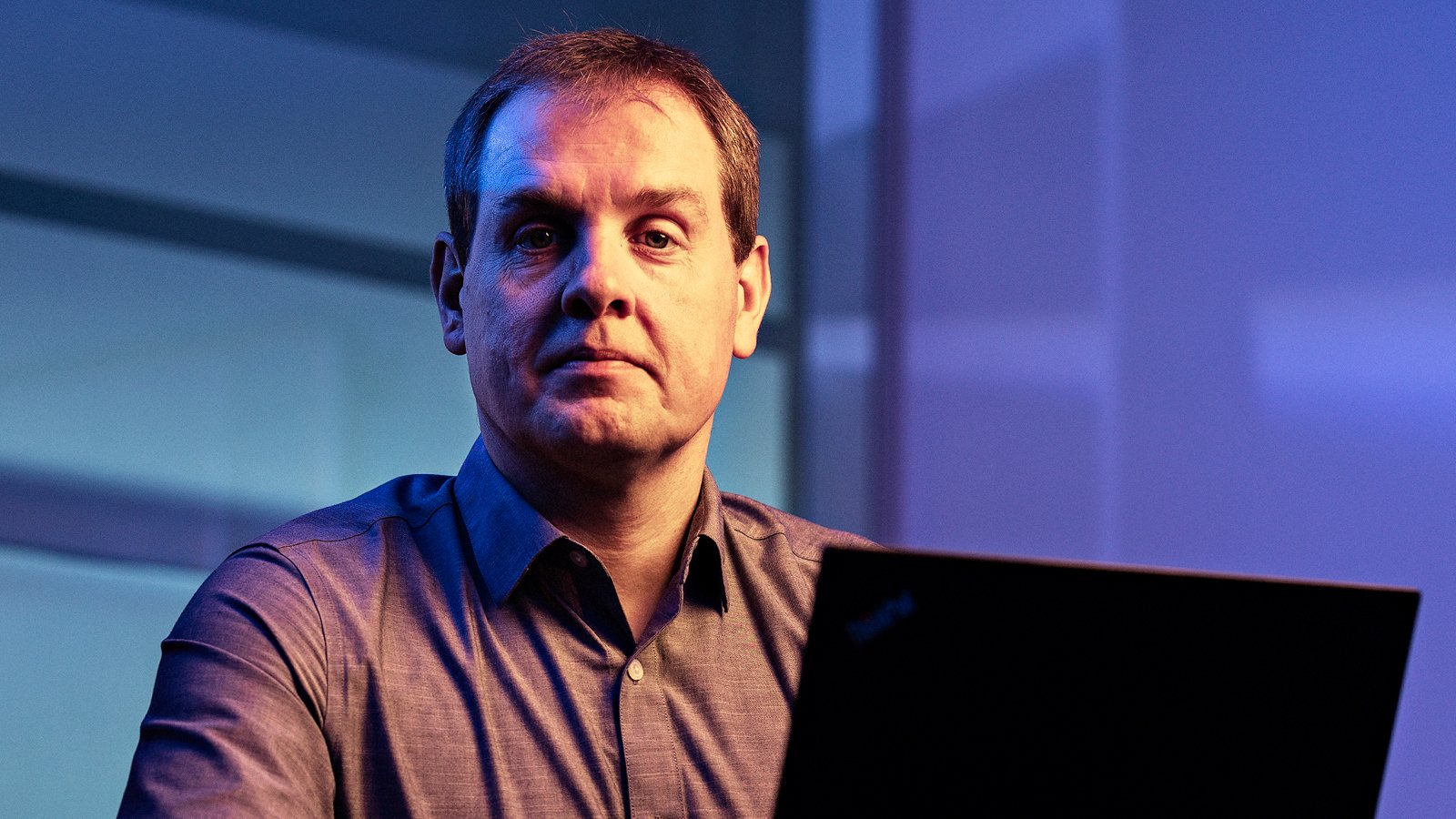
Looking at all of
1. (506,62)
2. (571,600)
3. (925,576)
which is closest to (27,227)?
(506,62)

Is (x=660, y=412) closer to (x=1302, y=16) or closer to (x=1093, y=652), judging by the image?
(x=1093, y=652)

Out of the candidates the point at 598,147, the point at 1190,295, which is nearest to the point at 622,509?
the point at 598,147

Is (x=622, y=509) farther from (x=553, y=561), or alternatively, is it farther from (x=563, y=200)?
(x=563, y=200)

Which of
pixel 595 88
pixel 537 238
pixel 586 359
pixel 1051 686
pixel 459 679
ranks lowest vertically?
pixel 459 679

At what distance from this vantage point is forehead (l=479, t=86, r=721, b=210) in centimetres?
115

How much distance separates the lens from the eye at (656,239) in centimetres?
117

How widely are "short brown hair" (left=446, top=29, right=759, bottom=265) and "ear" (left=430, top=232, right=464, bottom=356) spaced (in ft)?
0.06

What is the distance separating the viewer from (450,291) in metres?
1.31

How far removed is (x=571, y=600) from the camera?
1159 mm

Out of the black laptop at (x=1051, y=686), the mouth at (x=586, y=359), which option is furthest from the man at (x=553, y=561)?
the black laptop at (x=1051, y=686)

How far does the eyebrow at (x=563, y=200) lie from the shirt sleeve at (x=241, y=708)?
0.38 m

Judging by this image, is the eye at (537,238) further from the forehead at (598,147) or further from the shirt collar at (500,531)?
the shirt collar at (500,531)

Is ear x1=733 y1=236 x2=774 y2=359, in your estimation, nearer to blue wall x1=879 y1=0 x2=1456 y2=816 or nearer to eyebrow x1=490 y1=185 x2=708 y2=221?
eyebrow x1=490 y1=185 x2=708 y2=221

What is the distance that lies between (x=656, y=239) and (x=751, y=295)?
0.22m
